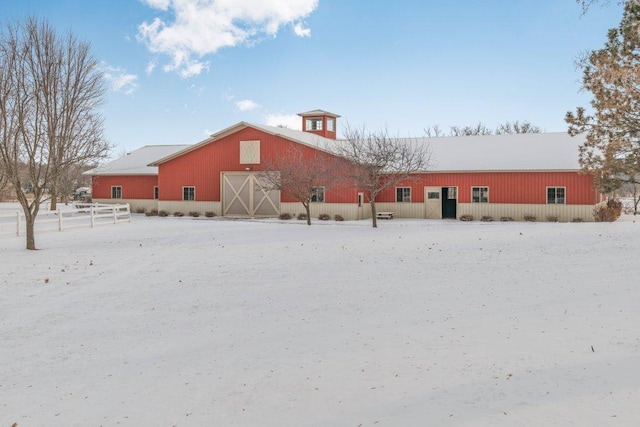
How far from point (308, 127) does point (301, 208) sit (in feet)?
33.7

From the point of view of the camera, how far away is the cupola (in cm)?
4056

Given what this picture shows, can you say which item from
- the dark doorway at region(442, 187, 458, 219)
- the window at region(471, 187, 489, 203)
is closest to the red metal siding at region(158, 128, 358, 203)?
the dark doorway at region(442, 187, 458, 219)

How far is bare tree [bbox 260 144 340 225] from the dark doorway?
740 cm

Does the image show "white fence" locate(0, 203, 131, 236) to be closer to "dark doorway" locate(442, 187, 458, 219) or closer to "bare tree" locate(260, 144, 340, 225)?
"bare tree" locate(260, 144, 340, 225)

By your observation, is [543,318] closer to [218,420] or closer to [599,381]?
[599,381]

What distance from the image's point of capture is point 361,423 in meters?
5.38

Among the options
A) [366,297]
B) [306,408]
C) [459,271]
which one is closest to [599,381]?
[306,408]

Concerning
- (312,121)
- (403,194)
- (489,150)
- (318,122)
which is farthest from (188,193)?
(489,150)

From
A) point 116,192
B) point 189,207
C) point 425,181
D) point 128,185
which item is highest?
point 128,185

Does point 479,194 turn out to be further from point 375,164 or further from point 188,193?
point 188,193

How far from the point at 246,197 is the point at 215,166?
3.12 m

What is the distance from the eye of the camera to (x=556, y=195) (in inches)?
1187

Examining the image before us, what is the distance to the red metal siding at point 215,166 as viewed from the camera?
108ft

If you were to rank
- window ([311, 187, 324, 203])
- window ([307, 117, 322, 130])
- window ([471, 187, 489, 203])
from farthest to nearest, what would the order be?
1. window ([307, 117, 322, 130])
2. window ([311, 187, 324, 203])
3. window ([471, 187, 489, 203])
